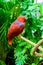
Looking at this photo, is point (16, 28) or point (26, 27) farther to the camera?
point (26, 27)

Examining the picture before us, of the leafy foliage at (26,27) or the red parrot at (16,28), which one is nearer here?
the red parrot at (16,28)

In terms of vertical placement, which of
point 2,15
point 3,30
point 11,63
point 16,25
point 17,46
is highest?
point 16,25

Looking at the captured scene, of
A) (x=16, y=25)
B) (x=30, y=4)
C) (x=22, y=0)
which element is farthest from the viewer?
(x=22, y=0)

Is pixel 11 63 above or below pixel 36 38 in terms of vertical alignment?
below

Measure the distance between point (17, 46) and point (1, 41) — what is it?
0.69 feet

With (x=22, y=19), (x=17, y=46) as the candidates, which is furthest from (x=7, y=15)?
(x=22, y=19)

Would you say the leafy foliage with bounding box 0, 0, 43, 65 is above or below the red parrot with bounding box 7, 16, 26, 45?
below

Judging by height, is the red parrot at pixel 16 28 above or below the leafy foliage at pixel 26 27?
above

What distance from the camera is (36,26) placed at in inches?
97.0

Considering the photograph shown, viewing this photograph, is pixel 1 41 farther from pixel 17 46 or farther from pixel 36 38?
pixel 36 38

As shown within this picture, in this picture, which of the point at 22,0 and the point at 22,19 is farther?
the point at 22,0

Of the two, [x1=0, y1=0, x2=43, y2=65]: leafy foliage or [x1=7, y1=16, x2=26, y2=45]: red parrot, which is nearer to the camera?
[x1=7, y1=16, x2=26, y2=45]: red parrot

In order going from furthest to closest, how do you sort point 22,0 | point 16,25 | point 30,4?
point 22,0
point 30,4
point 16,25

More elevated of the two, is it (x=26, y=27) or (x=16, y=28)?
(x=16, y=28)
